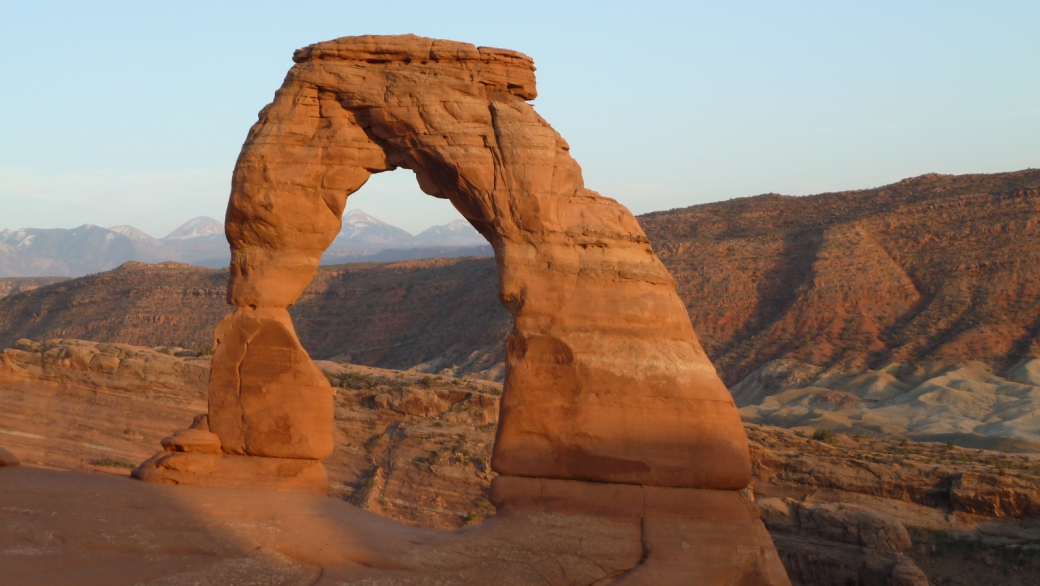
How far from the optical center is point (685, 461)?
39.8 feet

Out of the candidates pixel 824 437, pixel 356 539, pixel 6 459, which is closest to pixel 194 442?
pixel 6 459

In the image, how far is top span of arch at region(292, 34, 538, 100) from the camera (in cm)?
1355

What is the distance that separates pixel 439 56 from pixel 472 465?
12.0 metres

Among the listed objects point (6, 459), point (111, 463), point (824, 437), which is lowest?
point (824, 437)

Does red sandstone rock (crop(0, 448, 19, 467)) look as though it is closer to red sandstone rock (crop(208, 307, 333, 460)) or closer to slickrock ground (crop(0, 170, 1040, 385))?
red sandstone rock (crop(208, 307, 333, 460))

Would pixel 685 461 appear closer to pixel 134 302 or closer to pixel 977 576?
pixel 977 576

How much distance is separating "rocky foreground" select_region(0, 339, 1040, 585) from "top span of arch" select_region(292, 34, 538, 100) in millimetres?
9783

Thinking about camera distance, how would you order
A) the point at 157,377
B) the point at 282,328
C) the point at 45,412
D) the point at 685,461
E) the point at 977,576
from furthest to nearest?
the point at 157,377 → the point at 45,412 → the point at 977,576 → the point at 282,328 → the point at 685,461

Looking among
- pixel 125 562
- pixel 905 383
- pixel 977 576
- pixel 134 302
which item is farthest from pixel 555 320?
pixel 134 302

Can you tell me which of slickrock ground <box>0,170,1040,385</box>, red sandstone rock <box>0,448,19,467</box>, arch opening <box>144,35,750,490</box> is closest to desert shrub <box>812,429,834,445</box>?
arch opening <box>144,35,750,490</box>

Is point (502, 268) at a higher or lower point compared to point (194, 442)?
higher

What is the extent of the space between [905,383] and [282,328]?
36.8 metres

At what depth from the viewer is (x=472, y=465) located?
2309 centimetres

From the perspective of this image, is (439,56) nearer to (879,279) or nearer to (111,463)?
(111,463)
